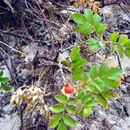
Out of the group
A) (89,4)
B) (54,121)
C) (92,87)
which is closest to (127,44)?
(92,87)

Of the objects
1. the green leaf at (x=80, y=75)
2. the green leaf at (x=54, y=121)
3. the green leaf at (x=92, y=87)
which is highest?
the green leaf at (x=80, y=75)

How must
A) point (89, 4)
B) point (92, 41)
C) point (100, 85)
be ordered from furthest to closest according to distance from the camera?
point (89, 4) < point (92, 41) < point (100, 85)

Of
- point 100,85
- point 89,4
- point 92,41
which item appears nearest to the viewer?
point 100,85

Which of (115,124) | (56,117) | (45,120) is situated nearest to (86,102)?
(56,117)

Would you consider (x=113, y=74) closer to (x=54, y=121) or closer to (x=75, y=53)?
(x=75, y=53)

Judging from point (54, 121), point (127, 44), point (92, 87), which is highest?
point (127, 44)

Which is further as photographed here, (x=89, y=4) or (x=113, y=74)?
(x=89, y=4)

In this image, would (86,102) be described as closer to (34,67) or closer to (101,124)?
(101,124)

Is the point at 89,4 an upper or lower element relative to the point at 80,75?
upper

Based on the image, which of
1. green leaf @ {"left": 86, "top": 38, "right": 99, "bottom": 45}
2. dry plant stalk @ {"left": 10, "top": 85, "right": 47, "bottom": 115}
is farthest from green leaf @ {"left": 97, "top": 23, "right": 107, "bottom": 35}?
dry plant stalk @ {"left": 10, "top": 85, "right": 47, "bottom": 115}

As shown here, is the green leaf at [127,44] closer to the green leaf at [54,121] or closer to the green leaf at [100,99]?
the green leaf at [100,99]

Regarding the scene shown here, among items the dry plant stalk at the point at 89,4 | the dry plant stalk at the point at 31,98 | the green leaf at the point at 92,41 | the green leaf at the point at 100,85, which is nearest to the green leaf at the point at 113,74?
the green leaf at the point at 100,85
